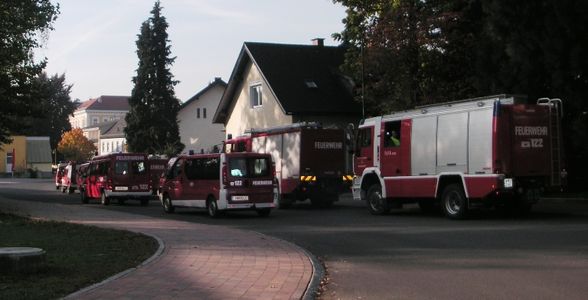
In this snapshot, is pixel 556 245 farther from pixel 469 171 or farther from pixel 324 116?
pixel 324 116

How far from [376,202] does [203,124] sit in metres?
40.9

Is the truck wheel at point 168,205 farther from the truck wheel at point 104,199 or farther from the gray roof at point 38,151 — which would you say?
the gray roof at point 38,151

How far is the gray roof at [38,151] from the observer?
327 feet

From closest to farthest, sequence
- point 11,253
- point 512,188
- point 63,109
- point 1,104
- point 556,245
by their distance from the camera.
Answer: point 11,253, point 556,245, point 512,188, point 1,104, point 63,109

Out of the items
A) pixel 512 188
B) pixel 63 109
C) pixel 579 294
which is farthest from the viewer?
pixel 63 109

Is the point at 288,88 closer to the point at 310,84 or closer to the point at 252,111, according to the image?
the point at 310,84

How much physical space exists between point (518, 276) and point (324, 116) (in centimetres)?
2946

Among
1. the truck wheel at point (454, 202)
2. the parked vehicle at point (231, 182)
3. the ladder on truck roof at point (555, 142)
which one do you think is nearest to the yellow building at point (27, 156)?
the parked vehicle at point (231, 182)

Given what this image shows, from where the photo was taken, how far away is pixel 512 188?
661 inches

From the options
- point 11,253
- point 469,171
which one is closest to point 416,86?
point 469,171

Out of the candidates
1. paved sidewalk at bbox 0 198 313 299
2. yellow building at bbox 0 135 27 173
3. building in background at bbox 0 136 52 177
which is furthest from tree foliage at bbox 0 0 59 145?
yellow building at bbox 0 135 27 173

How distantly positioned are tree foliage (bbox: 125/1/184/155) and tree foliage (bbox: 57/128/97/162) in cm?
4303

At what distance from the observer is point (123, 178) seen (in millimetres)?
29312

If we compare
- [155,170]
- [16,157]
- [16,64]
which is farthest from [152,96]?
[16,157]
